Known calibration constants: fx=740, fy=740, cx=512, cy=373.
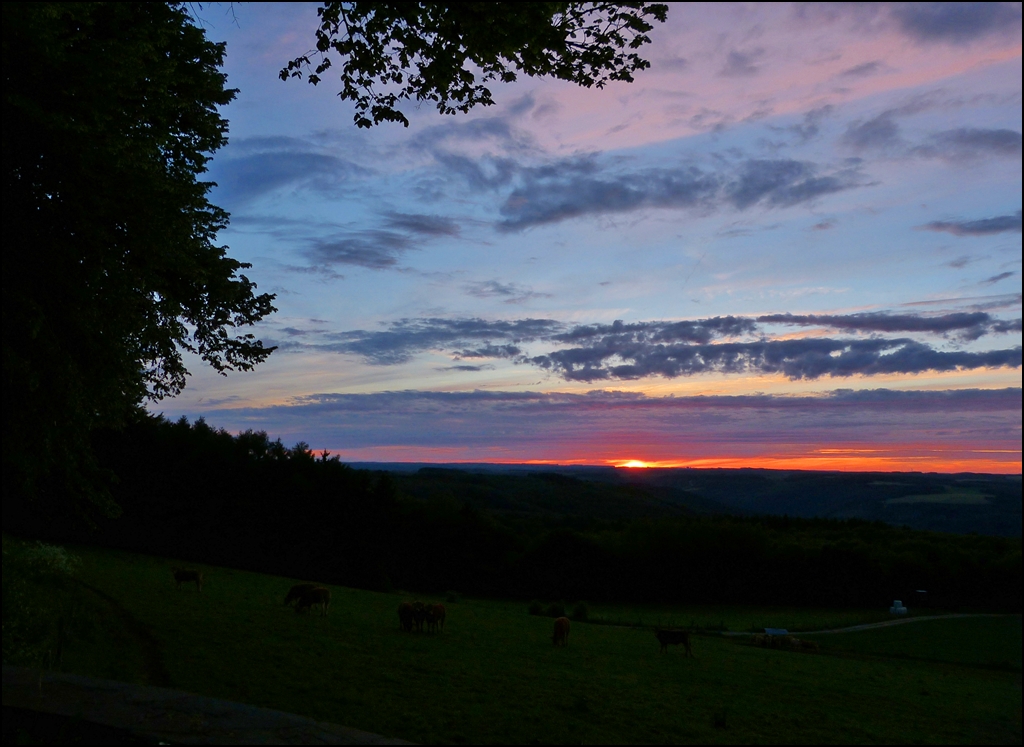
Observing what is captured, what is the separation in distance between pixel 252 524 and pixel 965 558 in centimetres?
4747

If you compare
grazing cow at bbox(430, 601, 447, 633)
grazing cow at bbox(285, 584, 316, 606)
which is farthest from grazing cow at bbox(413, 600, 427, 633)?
grazing cow at bbox(285, 584, 316, 606)

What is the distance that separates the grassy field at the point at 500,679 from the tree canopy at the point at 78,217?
324 cm

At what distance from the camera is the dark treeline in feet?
137

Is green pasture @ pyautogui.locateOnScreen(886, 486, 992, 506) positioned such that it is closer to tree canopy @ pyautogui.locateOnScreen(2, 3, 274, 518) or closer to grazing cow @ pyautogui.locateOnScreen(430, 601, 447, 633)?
grazing cow @ pyautogui.locateOnScreen(430, 601, 447, 633)

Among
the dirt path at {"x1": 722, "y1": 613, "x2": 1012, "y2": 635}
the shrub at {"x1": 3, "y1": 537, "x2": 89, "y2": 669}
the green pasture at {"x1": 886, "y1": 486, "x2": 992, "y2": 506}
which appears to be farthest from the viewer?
the dirt path at {"x1": 722, "y1": 613, "x2": 1012, "y2": 635}

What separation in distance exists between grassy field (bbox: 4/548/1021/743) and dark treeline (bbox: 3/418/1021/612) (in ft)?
67.1

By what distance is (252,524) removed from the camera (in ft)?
147

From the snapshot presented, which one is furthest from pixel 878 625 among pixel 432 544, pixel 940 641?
pixel 432 544

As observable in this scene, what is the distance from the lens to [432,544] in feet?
179

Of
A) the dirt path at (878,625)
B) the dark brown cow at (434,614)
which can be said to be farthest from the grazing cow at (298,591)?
the dirt path at (878,625)

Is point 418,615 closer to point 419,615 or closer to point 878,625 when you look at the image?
point 419,615

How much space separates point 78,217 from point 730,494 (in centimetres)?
14385

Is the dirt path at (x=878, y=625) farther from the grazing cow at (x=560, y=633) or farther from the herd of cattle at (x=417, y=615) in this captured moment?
the herd of cattle at (x=417, y=615)

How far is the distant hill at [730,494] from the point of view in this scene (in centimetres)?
4416
